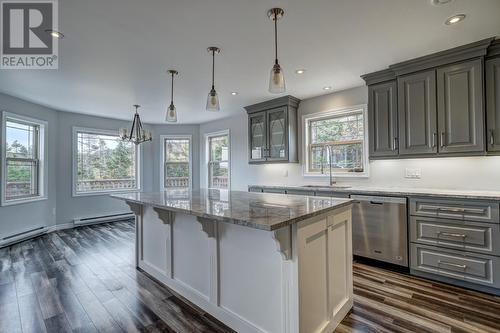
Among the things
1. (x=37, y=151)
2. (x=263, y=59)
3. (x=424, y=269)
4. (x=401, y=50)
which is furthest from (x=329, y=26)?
(x=37, y=151)

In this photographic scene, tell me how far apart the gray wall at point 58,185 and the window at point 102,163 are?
0.13 meters

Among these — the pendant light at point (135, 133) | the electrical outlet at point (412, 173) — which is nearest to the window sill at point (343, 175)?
the electrical outlet at point (412, 173)

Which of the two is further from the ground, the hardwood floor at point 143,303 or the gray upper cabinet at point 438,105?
the gray upper cabinet at point 438,105

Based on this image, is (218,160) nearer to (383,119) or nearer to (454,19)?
(383,119)

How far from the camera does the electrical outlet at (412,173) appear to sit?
3244 millimetres

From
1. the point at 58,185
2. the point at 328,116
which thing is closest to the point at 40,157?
the point at 58,185

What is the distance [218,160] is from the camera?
20.8 ft

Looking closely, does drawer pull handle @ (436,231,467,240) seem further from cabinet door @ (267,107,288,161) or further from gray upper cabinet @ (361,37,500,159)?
cabinet door @ (267,107,288,161)

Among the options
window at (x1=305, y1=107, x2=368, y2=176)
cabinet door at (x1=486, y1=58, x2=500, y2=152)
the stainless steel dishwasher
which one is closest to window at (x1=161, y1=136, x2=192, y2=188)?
window at (x1=305, y1=107, x2=368, y2=176)

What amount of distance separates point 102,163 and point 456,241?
21.6ft

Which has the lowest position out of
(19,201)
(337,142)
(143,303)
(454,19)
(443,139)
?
(143,303)

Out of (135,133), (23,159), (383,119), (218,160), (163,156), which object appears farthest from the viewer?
(163,156)

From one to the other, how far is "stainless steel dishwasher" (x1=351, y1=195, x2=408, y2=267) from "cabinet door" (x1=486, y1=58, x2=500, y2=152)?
1.02 meters

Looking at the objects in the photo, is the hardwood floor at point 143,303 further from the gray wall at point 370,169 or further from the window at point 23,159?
the window at point 23,159
